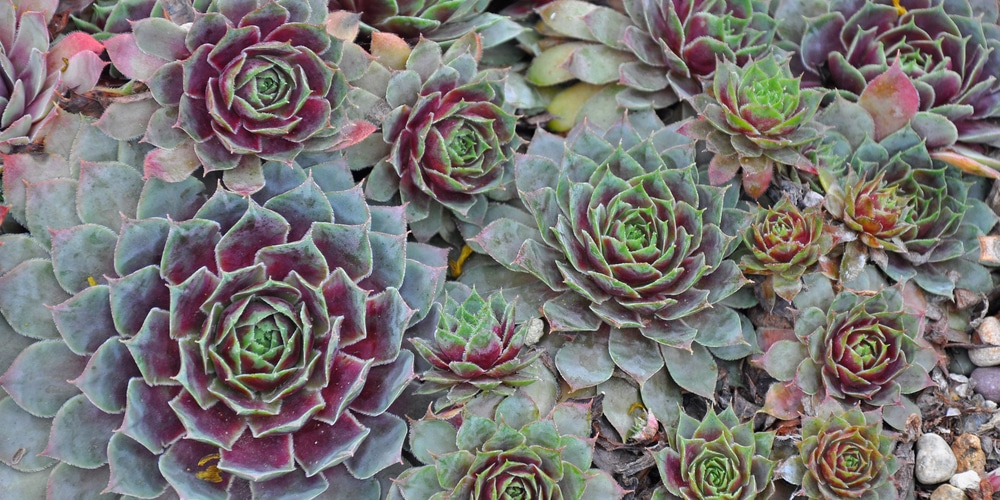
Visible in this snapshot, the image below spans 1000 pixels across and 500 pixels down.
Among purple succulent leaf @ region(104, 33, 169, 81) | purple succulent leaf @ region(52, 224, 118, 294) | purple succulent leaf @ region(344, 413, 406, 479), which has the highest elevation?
purple succulent leaf @ region(104, 33, 169, 81)

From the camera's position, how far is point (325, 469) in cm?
253

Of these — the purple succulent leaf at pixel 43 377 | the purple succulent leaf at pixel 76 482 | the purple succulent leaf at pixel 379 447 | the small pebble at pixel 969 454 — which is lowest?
the small pebble at pixel 969 454

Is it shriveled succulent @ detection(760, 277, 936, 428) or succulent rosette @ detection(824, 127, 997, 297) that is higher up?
succulent rosette @ detection(824, 127, 997, 297)

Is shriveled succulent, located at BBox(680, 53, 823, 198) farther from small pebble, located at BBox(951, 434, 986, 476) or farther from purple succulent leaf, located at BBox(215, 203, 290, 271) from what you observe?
purple succulent leaf, located at BBox(215, 203, 290, 271)

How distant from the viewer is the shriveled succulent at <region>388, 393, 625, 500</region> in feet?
7.93

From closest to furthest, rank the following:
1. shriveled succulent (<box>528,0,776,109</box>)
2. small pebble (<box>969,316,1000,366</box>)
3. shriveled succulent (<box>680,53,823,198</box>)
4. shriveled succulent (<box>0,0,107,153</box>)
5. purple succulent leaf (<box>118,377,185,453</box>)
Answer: purple succulent leaf (<box>118,377,185,453</box>) → shriveled succulent (<box>0,0,107,153</box>) → shriveled succulent (<box>680,53,823,198</box>) → small pebble (<box>969,316,1000,366</box>) → shriveled succulent (<box>528,0,776,109</box>)

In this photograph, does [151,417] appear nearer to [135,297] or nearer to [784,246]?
[135,297]

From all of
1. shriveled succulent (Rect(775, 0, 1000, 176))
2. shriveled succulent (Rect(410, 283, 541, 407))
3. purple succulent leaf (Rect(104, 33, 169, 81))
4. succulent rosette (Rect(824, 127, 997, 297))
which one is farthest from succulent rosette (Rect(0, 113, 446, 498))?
shriveled succulent (Rect(775, 0, 1000, 176))

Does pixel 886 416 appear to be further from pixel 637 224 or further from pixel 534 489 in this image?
pixel 534 489

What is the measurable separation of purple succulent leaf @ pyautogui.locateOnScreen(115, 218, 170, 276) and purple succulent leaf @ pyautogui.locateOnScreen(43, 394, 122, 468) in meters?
0.41

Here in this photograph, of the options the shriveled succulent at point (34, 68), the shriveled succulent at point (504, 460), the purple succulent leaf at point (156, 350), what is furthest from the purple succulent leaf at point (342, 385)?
the shriveled succulent at point (34, 68)

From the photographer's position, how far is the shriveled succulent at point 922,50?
3.26 m

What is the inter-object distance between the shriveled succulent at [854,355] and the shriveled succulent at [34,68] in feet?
8.58

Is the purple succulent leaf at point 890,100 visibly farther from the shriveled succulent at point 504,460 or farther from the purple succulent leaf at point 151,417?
the purple succulent leaf at point 151,417
